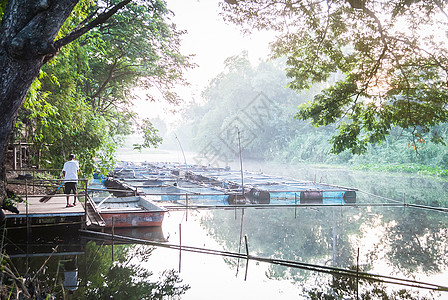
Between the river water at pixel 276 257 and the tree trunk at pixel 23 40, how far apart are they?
6.52 feet

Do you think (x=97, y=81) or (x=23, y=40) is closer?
(x=23, y=40)

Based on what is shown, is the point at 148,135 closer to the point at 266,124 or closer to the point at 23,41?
the point at 23,41

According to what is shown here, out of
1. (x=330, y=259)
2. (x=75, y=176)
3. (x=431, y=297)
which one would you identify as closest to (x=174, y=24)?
(x=75, y=176)

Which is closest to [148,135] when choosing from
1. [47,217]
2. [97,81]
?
[97,81]

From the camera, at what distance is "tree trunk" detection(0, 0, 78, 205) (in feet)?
12.4

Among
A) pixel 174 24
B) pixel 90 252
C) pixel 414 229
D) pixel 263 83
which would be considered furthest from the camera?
pixel 263 83

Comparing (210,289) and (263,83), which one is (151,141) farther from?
(263,83)

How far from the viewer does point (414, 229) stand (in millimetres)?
11461

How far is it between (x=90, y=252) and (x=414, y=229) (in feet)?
31.2

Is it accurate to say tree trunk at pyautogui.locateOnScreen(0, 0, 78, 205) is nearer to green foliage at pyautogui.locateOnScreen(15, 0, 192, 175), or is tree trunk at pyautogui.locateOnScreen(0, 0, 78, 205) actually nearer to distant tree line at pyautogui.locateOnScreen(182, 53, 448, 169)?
green foliage at pyautogui.locateOnScreen(15, 0, 192, 175)

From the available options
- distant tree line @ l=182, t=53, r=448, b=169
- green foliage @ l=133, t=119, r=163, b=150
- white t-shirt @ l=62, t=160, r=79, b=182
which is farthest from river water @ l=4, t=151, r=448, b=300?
distant tree line @ l=182, t=53, r=448, b=169

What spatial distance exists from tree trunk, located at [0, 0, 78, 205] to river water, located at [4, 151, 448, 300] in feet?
6.52

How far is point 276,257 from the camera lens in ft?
27.8

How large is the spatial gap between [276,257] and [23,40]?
679 cm
